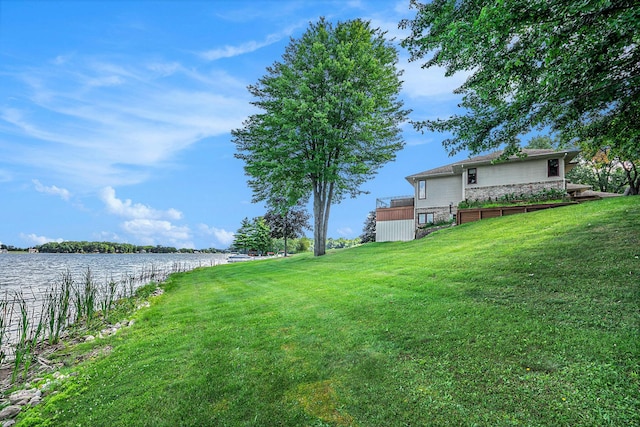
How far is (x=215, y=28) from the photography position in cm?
1291

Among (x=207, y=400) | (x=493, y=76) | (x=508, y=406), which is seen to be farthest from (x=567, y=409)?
(x=493, y=76)

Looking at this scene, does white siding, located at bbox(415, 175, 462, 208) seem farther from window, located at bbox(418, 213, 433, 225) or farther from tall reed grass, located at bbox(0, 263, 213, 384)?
tall reed grass, located at bbox(0, 263, 213, 384)

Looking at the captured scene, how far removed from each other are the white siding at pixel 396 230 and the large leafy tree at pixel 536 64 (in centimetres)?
1627

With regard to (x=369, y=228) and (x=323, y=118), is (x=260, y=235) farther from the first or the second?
(x=323, y=118)

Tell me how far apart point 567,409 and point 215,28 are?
1552 cm

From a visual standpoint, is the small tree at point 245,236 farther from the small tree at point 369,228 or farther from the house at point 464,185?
the house at point 464,185

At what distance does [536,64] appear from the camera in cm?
616

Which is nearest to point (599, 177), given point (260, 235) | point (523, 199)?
point (523, 199)

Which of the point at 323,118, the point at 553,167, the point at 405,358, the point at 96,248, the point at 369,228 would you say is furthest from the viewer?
the point at 96,248

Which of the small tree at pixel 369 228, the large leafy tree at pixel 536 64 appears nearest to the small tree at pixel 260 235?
the small tree at pixel 369 228

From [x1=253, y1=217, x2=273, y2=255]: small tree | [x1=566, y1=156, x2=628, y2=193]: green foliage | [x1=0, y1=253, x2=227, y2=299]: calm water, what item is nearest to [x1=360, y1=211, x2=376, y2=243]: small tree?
[x1=0, y1=253, x2=227, y2=299]: calm water

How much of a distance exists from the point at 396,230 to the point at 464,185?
255 inches

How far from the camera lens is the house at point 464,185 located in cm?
2033

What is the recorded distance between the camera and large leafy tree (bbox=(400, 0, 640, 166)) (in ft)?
15.0
